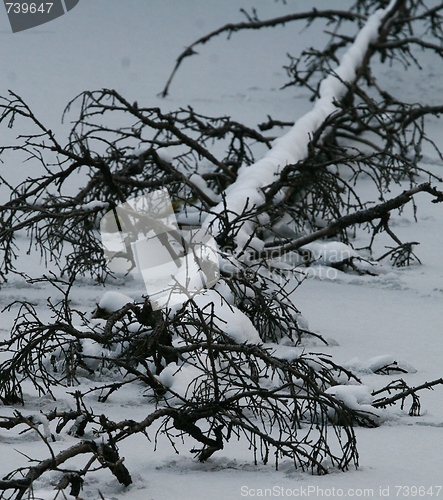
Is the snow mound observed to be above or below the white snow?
below

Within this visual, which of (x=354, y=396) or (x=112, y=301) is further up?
(x=112, y=301)

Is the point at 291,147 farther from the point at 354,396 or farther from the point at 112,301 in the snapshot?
the point at 354,396

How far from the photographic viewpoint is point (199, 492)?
7.11 feet

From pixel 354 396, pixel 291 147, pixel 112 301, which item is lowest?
pixel 354 396

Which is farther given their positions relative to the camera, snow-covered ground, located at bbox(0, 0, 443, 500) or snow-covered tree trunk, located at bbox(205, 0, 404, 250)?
snow-covered tree trunk, located at bbox(205, 0, 404, 250)

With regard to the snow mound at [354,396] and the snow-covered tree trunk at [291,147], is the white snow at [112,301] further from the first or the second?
the snow mound at [354,396]

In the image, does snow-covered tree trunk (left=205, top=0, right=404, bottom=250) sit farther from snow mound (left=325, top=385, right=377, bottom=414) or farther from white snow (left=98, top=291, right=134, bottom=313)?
snow mound (left=325, top=385, right=377, bottom=414)

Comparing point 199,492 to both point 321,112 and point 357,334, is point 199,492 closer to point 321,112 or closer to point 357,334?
point 357,334

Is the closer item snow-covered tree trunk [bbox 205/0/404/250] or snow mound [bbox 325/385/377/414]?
snow mound [bbox 325/385/377/414]

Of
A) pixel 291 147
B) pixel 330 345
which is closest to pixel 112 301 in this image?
pixel 330 345

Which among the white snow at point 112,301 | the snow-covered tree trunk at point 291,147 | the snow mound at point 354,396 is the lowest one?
the snow mound at point 354,396

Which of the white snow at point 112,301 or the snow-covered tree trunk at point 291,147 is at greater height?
the snow-covered tree trunk at point 291,147

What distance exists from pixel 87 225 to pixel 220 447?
2.20 meters

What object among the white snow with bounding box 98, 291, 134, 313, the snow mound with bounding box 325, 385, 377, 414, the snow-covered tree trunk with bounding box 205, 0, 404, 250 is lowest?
the snow mound with bounding box 325, 385, 377, 414
